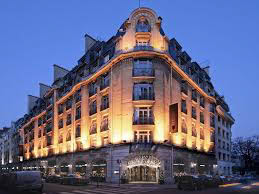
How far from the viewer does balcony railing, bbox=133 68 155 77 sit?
37781mm

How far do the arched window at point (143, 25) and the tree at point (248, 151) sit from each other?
6390cm

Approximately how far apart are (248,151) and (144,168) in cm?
6429

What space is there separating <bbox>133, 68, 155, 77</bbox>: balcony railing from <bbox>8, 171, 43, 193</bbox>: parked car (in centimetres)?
1905

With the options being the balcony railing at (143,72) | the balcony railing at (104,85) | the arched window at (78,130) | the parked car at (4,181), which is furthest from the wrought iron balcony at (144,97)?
the parked car at (4,181)

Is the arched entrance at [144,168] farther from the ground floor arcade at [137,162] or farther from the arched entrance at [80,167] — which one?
the arched entrance at [80,167]

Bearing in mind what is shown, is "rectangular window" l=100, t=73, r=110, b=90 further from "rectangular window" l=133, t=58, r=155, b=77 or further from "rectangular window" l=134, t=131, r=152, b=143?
"rectangular window" l=134, t=131, r=152, b=143

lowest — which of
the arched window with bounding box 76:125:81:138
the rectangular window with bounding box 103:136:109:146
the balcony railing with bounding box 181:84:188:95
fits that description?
the rectangular window with bounding box 103:136:109:146

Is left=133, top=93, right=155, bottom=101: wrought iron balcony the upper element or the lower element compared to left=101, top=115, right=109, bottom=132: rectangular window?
upper

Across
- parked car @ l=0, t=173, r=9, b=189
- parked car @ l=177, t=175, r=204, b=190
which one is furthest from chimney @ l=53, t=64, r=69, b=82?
parked car @ l=177, t=175, r=204, b=190

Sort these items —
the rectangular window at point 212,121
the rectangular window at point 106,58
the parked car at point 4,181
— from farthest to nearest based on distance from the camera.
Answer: the rectangular window at point 212,121 → the rectangular window at point 106,58 → the parked car at point 4,181

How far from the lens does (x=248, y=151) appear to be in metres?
90.0

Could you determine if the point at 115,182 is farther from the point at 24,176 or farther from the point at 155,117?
the point at 24,176

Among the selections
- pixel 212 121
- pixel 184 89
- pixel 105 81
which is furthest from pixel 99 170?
pixel 212 121

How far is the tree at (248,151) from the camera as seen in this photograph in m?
89.4
